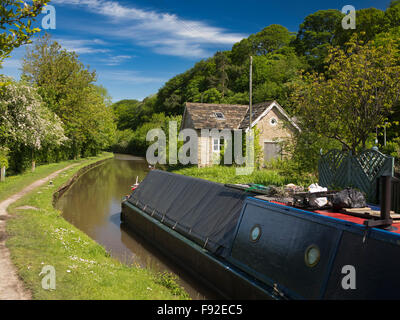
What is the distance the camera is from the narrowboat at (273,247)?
3.63 m

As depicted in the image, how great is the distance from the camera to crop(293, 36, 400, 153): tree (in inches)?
432

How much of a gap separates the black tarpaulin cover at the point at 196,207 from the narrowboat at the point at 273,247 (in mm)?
29

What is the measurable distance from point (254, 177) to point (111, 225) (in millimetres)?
8107

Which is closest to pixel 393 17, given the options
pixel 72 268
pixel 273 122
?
pixel 273 122

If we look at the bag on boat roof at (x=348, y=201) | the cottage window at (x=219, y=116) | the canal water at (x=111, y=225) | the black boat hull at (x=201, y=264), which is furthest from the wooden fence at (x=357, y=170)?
the cottage window at (x=219, y=116)

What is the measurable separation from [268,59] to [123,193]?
4510 centimetres

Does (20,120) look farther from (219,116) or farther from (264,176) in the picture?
(264,176)

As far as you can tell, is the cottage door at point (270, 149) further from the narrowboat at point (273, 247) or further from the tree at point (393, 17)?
the tree at point (393, 17)

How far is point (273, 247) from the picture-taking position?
5.04 meters

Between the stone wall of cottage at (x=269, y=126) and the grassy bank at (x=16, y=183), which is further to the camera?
the stone wall of cottage at (x=269, y=126)

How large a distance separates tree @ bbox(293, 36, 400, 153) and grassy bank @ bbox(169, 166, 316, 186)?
246 cm

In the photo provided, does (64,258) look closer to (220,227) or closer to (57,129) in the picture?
(220,227)

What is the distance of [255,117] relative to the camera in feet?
79.2

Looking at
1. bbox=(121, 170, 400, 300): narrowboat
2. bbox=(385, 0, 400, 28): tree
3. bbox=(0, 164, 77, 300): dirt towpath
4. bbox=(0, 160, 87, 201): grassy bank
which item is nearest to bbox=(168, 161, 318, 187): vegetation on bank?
bbox=(121, 170, 400, 300): narrowboat
